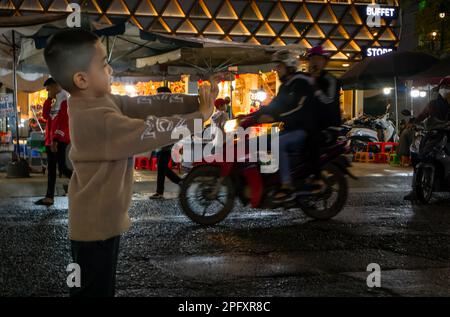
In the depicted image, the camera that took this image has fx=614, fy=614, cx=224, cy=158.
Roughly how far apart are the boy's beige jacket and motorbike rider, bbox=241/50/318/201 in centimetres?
405

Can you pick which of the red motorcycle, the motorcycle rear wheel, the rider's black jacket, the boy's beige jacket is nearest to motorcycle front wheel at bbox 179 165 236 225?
the red motorcycle

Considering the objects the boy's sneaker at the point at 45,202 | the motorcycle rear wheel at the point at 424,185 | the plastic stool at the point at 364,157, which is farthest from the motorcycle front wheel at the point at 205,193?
the plastic stool at the point at 364,157

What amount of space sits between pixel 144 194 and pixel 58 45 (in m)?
7.33

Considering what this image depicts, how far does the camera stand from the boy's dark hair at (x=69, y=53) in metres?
2.31

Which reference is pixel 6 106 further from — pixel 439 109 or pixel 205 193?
pixel 439 109

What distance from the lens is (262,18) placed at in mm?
29016

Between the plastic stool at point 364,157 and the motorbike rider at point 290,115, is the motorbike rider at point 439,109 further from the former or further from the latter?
the plastic stool at point 364,157

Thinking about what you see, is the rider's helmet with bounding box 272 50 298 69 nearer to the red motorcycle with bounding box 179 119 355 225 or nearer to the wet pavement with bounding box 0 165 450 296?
the red motorcycle with bounding box 179 119 355 225

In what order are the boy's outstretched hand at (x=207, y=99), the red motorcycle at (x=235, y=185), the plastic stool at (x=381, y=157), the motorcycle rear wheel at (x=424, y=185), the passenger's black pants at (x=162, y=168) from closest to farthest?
the boy's outstretched hand at (x=207, y=99) < the red motorcycle at (x=235, y=185) < the motorcycle rear wheel at (x=424, y=185) < the passenger's black pants at (x=162, y=168) < the plastic stool at (x=381, y=157)

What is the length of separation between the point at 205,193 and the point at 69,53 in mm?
4347

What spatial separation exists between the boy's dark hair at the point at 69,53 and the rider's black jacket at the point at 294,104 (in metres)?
4.27

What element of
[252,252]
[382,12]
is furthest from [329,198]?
[382,12]

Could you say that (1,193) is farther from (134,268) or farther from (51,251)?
(134,268)

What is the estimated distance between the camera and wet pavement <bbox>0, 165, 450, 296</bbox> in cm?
411
